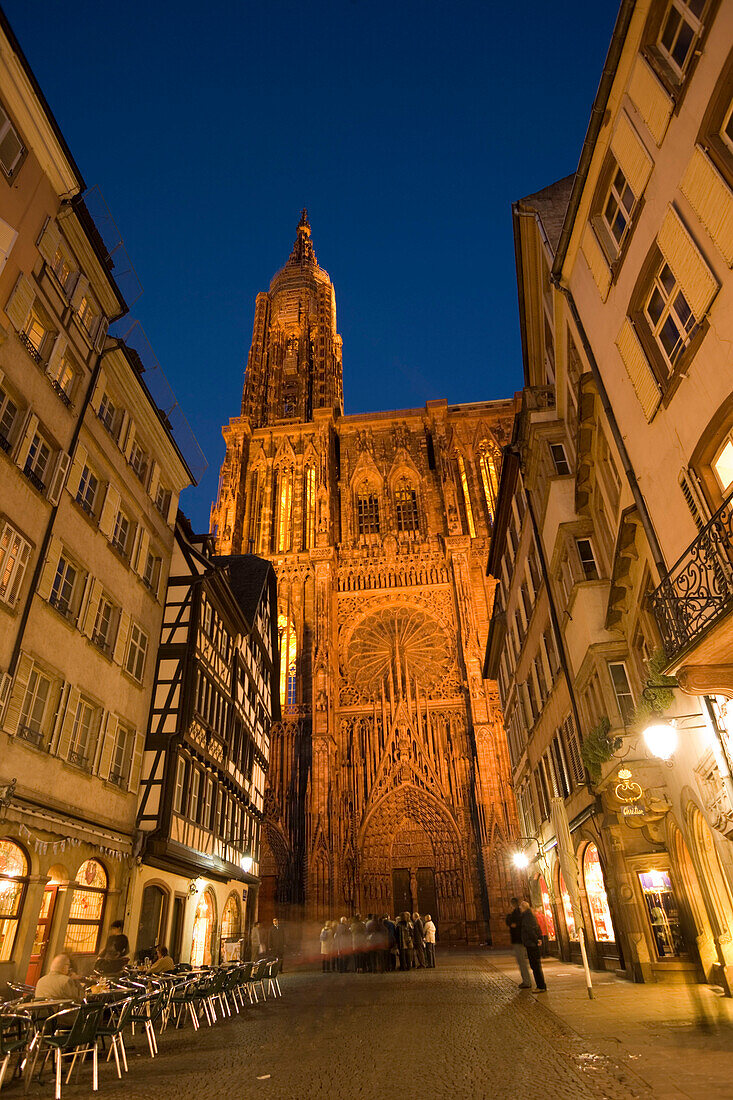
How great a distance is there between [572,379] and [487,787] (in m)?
24.7

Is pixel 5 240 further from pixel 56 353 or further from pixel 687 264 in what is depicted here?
pixel 687 264

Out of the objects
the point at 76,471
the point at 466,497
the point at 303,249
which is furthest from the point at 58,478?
the point at 303,249

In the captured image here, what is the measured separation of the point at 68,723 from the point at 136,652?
12.0 feet

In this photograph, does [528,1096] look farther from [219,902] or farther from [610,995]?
[219,902]

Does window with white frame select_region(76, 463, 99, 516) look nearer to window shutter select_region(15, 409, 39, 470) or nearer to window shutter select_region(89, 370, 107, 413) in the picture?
window shutter select_region(89, 370, 107, 413)

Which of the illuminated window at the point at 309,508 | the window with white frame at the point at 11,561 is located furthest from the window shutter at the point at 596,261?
the illuminated window at the point at 309,508

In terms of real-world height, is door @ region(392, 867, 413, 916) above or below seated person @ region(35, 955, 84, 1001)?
above

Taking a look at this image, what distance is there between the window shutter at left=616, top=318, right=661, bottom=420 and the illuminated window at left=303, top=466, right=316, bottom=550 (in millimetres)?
32842

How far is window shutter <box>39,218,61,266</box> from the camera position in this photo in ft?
43.7

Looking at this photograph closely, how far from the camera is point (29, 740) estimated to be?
11664mm

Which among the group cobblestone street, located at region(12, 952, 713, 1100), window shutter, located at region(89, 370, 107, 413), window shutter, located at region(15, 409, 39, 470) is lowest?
cobblestone street, located at region(12, 952, 713, 1100)

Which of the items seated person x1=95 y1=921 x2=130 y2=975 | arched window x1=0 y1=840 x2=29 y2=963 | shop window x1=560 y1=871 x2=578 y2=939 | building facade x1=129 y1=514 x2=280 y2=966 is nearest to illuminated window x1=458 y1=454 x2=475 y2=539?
building facade x1=129 y1=514 x2=280 y2=966

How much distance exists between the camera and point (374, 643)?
130 feet

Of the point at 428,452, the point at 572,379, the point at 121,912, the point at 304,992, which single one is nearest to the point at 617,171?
the point at 572,379
